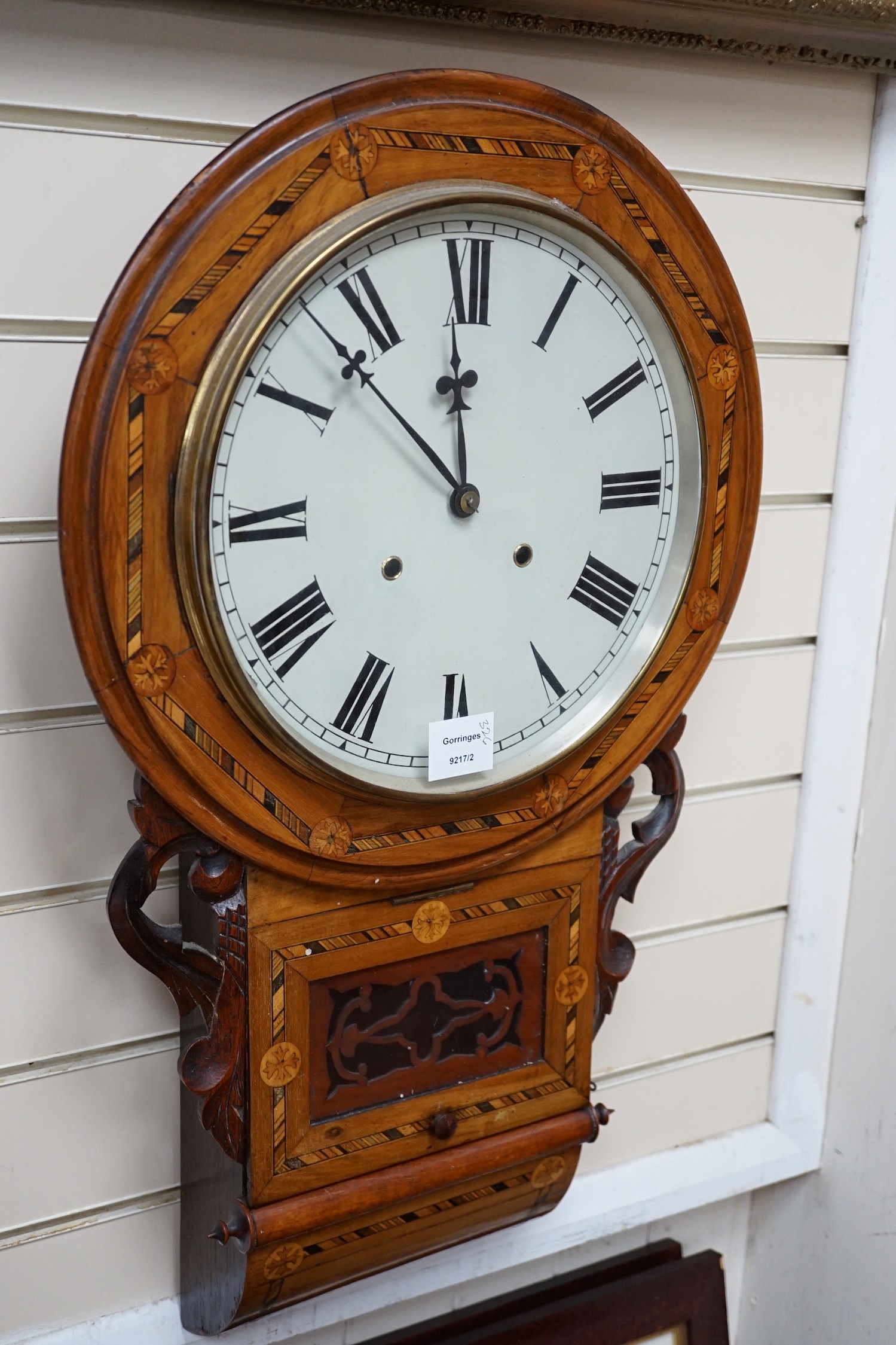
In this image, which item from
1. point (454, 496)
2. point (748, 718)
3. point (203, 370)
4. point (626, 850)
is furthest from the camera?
point (748, 718)

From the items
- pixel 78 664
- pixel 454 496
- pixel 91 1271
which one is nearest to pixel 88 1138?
pixel 91 1271

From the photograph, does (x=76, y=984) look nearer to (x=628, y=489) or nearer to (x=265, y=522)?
(x=265, y=522)

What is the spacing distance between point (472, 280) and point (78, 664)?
0.40 meters

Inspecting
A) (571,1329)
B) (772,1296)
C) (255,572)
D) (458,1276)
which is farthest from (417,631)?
(772,1296)

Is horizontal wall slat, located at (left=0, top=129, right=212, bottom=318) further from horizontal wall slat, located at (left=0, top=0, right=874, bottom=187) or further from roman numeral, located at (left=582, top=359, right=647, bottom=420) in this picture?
roman numeral, located at (left=582, top=359, right=647, bottom=420)

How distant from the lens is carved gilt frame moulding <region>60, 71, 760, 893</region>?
2.29ft

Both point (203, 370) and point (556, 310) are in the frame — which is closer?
point (203, 370)

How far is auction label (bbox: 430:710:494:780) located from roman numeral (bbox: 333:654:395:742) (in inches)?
1.8

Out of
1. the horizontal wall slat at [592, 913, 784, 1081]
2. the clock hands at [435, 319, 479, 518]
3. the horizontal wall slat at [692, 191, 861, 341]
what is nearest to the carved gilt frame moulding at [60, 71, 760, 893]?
the clock hands at [435, 319, 479, 518]

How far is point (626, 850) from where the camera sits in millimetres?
1016

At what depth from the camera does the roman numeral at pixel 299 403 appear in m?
0.73

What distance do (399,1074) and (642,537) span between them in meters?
0.44

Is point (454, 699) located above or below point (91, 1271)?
above

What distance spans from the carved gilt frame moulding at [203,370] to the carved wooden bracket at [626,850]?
0.16 feet
